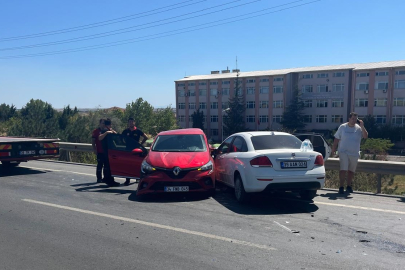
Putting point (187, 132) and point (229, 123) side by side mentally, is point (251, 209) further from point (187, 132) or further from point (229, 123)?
point (229, 123)

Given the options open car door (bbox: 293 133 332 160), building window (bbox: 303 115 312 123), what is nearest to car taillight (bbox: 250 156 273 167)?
open car door (bbox: 293 133 332 160)

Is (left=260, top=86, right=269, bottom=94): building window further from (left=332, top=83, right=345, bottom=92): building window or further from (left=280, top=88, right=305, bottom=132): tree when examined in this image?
(left=332, top=83, right=345, bottom=92): building window

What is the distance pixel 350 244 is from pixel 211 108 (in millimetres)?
73490

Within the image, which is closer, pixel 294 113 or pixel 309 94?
pixel 294 113

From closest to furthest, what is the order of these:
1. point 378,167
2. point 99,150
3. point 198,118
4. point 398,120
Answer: point 378,167 → point 99,150 → point 398,120 → point 198,118

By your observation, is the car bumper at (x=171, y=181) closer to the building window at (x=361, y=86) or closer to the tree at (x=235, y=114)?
the building window at (x=361, y=86)

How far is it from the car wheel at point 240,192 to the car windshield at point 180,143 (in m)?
1.49

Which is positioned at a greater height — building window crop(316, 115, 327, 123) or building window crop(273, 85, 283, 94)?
building window crop(273, 85, 283, 94)

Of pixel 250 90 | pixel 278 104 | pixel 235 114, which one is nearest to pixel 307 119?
pixel 278 104

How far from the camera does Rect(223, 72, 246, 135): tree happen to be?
71750 mm

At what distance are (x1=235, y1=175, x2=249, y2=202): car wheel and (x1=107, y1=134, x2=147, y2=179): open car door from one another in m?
2.91

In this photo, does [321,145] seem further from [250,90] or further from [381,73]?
[250,90]

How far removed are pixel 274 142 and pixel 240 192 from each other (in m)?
1.30

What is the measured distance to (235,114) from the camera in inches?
2847
